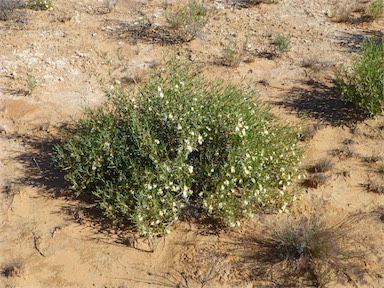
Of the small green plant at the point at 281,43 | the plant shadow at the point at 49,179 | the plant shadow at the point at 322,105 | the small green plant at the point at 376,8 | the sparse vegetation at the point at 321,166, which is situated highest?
the small green plant at the point at 376,8

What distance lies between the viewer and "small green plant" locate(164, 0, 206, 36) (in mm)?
7773

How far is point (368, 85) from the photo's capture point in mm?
5977

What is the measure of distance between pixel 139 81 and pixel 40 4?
3081 mm

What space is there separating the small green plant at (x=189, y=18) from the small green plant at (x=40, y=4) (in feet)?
7.13

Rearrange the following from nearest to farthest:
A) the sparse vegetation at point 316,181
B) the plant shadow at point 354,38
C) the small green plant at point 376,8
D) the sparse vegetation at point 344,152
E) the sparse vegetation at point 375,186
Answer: the sparse vegetation at point 375,186, the sparse vegetation at point 316,181, the sparse vegetation at point 344,152, the plant shadow at point 354,38, the small green plant at point 376,8

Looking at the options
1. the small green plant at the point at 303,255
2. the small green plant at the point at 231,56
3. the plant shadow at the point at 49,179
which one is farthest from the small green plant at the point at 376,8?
the plant shadow at the point at 49,179

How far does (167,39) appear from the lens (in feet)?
25.5

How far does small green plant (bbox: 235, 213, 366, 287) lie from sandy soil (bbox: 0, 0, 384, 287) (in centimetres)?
11

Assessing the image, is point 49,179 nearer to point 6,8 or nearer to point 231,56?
point 231,56

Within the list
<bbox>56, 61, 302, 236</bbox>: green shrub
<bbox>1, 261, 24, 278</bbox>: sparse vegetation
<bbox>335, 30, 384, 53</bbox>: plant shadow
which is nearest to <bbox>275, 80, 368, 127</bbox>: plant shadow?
<bbox>335, 30, 384, 53</bbox>: plant shadow

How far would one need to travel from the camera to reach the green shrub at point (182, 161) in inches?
177

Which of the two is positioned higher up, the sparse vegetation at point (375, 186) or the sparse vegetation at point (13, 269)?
the sparse vegetation at point (375, 186)

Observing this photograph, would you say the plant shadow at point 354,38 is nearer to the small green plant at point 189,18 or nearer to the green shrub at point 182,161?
the small green plant at point 189,18

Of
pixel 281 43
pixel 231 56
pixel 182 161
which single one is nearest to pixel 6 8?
pixel 231 56
